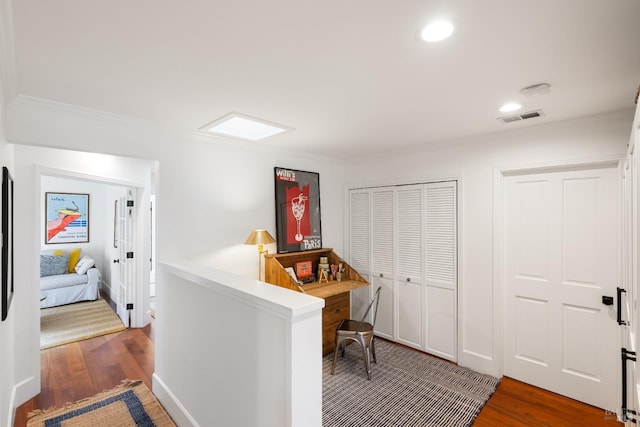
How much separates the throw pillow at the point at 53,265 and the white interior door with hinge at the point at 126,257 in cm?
141

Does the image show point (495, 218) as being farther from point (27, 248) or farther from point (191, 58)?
point (27, 248)

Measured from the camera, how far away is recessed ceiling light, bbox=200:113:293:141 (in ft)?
8.21

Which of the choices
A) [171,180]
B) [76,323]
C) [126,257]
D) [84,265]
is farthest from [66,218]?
[171,180]

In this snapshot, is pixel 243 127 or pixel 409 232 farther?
pixel 409 232

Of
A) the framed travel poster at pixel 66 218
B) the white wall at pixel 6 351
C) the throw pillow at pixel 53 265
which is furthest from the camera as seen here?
the framed travel poster at pixel 66 218

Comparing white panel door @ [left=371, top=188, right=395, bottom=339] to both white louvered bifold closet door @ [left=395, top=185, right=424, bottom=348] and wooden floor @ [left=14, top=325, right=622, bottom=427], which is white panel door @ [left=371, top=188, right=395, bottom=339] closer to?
white louvered bifold closet door @ [left=395, top=185, right=424, bottom=348]

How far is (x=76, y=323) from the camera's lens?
4.36 metres

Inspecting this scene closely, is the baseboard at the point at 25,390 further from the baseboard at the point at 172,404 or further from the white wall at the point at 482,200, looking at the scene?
the white wall at the point at 482,200

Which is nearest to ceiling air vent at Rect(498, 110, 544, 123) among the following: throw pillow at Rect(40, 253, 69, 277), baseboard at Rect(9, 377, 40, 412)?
baseboard at Rect(9, 377, 40, 412)

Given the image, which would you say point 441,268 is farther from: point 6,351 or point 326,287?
point 6,351

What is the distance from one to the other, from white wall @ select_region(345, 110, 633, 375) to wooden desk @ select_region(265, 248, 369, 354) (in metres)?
1.17

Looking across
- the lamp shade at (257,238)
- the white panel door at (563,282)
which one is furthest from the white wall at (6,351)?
the white panel door at (563,282)

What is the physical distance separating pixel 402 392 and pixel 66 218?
6512 millimetres

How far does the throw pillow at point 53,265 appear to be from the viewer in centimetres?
533
